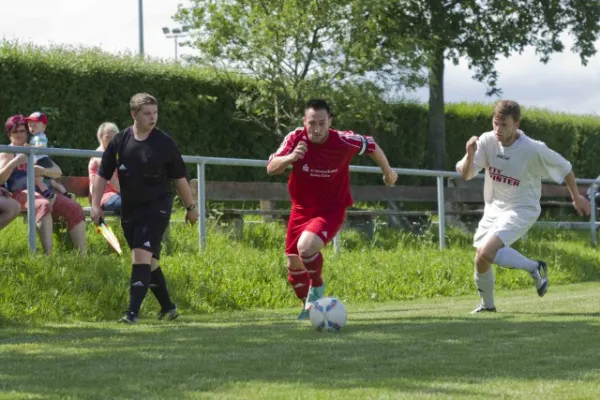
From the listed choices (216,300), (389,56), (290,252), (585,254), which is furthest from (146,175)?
(389,56)

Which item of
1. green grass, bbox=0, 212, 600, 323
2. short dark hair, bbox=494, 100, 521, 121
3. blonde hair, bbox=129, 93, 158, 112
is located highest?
blonde hair, bbox=129, 93, 158, 112

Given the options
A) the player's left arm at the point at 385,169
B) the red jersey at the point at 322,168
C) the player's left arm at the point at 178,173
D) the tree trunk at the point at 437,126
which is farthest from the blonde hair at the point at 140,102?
the tree trunk at the point at 437,126

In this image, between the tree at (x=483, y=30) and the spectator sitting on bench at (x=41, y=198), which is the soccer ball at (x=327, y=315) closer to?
the spectator sitting on bench at (x=41, y=198)

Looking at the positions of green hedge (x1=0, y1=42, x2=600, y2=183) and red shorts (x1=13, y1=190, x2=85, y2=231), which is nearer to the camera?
red shorts (x1=13, y1=190, x2=85, y2=231)

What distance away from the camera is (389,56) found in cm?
2245

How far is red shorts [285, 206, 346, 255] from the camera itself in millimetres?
10578

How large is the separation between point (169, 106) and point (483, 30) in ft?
28.2

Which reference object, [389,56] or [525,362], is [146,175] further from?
[389,56]

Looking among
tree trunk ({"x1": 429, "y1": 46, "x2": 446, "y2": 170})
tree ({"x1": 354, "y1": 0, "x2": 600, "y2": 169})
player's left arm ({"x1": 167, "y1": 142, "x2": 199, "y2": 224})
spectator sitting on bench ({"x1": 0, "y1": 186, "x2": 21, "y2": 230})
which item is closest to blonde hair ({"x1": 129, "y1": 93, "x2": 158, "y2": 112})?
player's left arm ({"x1": 167, "y1": 142, "x2": 199, "y2": 224})

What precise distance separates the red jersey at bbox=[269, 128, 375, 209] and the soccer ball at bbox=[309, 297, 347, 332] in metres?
1.43

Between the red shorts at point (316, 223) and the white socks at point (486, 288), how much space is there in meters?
1.74

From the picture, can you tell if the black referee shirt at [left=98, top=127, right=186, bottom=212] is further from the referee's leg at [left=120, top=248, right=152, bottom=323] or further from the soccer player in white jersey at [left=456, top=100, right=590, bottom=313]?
the soccer player in white jersey at [left=456, top=100, right=590, bottom=313]

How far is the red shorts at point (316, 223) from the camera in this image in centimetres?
1058

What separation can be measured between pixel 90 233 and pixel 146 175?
3.00 metres
